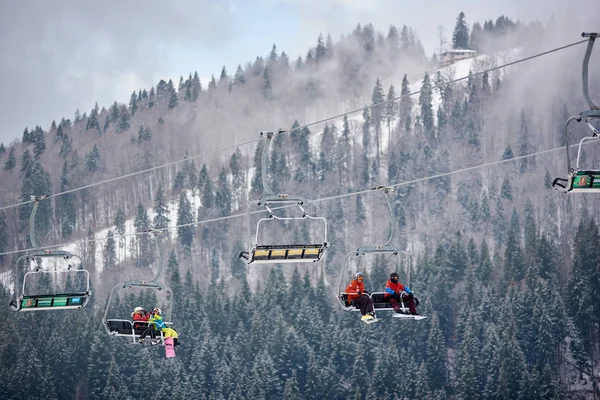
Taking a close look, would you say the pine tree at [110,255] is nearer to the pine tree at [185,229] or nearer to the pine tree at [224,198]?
the pine tree at [185,229]

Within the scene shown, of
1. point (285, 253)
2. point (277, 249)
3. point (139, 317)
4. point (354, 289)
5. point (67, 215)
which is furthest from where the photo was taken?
point (67, 215)

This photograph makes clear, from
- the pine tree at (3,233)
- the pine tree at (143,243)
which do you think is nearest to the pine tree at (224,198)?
the pine tree at (143,243)

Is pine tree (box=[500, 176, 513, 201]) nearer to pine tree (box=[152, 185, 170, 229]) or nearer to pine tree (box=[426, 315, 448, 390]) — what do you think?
pine tree (box=[152, 185, 170, 229])

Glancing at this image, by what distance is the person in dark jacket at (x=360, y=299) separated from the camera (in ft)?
128

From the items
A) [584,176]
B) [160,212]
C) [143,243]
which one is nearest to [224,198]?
[160,212]

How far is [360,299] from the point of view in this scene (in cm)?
3912

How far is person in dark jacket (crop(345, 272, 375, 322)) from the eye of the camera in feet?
128

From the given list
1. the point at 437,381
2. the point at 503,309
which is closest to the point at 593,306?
the point at 503,309

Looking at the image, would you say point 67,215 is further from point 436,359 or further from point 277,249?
point 277,249

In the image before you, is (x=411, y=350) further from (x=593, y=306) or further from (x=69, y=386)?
(x=69, y=386)

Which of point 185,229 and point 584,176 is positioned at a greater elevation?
point 185,229

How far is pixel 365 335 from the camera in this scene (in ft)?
383

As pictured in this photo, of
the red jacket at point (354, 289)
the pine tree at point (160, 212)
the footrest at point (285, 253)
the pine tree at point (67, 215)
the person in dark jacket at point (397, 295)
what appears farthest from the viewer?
the pine tree at point (67, 215)

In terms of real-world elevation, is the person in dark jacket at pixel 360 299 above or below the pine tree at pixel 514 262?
below
